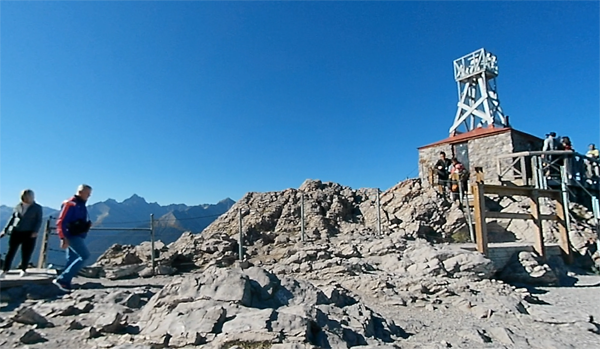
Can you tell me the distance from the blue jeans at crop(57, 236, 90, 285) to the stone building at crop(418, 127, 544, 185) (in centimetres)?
1594

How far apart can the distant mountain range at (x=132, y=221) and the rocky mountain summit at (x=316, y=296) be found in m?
0.90

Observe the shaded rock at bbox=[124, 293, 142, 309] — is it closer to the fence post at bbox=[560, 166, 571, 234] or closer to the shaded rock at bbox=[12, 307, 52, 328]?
the shaded rock at bbox=[12, 307, 52, 328]

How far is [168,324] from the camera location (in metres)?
4.43

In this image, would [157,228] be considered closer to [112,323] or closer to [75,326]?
[75,326]

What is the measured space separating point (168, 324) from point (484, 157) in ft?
63.5

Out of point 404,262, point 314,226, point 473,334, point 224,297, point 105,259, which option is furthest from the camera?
point 314,226

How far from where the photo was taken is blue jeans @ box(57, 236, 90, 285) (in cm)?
559

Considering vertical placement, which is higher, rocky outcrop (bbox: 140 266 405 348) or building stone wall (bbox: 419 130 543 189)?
building stone wall (bbox: 419 130 543 189)

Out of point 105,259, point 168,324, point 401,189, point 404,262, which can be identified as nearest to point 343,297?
point 168,324

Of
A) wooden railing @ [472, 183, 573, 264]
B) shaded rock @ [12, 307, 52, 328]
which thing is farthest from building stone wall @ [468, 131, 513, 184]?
shaded rock @ [12, 307, 52, 328]

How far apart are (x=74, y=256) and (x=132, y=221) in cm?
576

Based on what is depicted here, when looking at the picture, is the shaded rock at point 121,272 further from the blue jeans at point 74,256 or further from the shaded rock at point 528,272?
the shaded rock at point 528,272

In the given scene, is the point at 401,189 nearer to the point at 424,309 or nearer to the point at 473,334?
the point at 424,309

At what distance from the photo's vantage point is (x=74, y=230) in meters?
5.54
